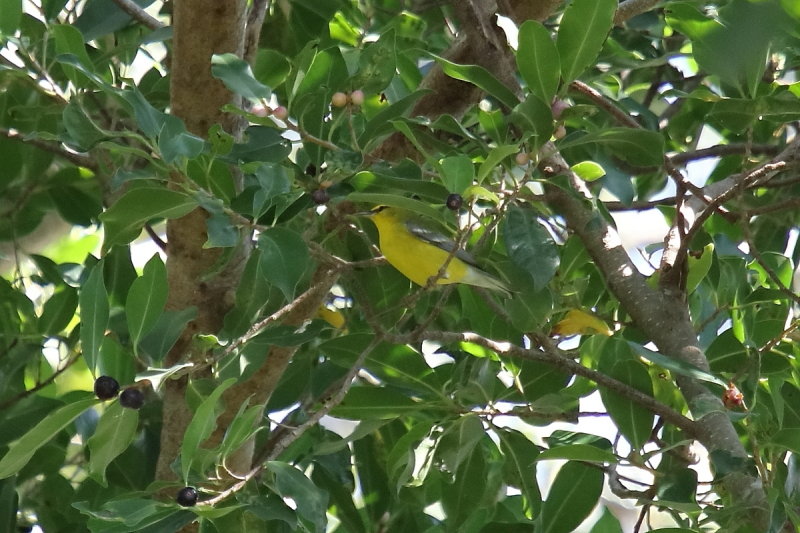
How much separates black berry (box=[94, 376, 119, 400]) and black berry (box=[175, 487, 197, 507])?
0.60 feet

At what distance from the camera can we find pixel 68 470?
12.1 feet

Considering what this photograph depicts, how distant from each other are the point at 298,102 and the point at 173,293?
0.65 metres

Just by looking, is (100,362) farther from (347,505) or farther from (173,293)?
(347,505)

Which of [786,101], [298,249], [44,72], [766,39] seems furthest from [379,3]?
[766,39]

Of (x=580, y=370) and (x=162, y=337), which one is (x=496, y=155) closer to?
(x=580, y=370)

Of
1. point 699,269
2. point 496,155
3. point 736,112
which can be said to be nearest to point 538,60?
point 496,155

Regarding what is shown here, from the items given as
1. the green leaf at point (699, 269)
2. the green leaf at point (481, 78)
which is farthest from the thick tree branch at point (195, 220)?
the green leaf at point (699, 269)

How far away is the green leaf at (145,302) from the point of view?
1.66m

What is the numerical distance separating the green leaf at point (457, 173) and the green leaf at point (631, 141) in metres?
0.25

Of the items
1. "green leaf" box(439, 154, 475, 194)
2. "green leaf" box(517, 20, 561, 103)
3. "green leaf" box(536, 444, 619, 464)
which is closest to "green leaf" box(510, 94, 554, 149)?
"green leaf" box(517, 20, 561, 103)

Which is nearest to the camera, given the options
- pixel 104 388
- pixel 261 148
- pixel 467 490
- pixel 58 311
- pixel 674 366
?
pixel 104 388

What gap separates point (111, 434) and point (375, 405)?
0.52 metres

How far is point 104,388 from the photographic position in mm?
1512

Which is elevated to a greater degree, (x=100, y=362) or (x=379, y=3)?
(x=379, y=3)
